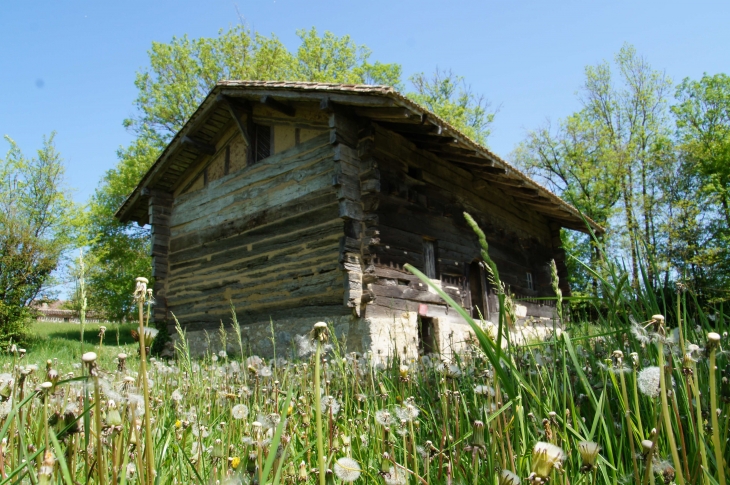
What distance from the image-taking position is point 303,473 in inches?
48.6

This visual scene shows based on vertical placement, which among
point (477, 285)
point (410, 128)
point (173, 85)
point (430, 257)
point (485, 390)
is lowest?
point (485, 390)

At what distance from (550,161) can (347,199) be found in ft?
74.1

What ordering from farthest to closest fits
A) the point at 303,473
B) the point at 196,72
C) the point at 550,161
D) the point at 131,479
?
the point at 550,161 → the point at 196,72 → the point at 131,479 → the point at 303,473

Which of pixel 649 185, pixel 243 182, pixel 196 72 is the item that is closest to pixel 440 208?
pixel 243 182

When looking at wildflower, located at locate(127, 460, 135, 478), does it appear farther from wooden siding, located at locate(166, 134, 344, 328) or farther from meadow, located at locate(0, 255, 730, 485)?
wooden siding, located at locate(166, 134, 344, 328)

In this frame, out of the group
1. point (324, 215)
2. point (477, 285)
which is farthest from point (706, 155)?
point (324, 215)

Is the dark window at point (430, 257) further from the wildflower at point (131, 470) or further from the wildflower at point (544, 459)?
the wildflower at point (544, 459)

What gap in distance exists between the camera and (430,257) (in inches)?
423

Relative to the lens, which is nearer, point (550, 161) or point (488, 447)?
point (488, 447)

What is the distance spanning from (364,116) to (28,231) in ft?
46.9

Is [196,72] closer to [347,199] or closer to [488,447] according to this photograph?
[347,199]

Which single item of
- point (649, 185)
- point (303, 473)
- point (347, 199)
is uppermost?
point (649, 185)

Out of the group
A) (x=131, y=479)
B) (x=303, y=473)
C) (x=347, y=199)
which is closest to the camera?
(x=303, y=473)

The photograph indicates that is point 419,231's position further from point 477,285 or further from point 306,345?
point 306,345
